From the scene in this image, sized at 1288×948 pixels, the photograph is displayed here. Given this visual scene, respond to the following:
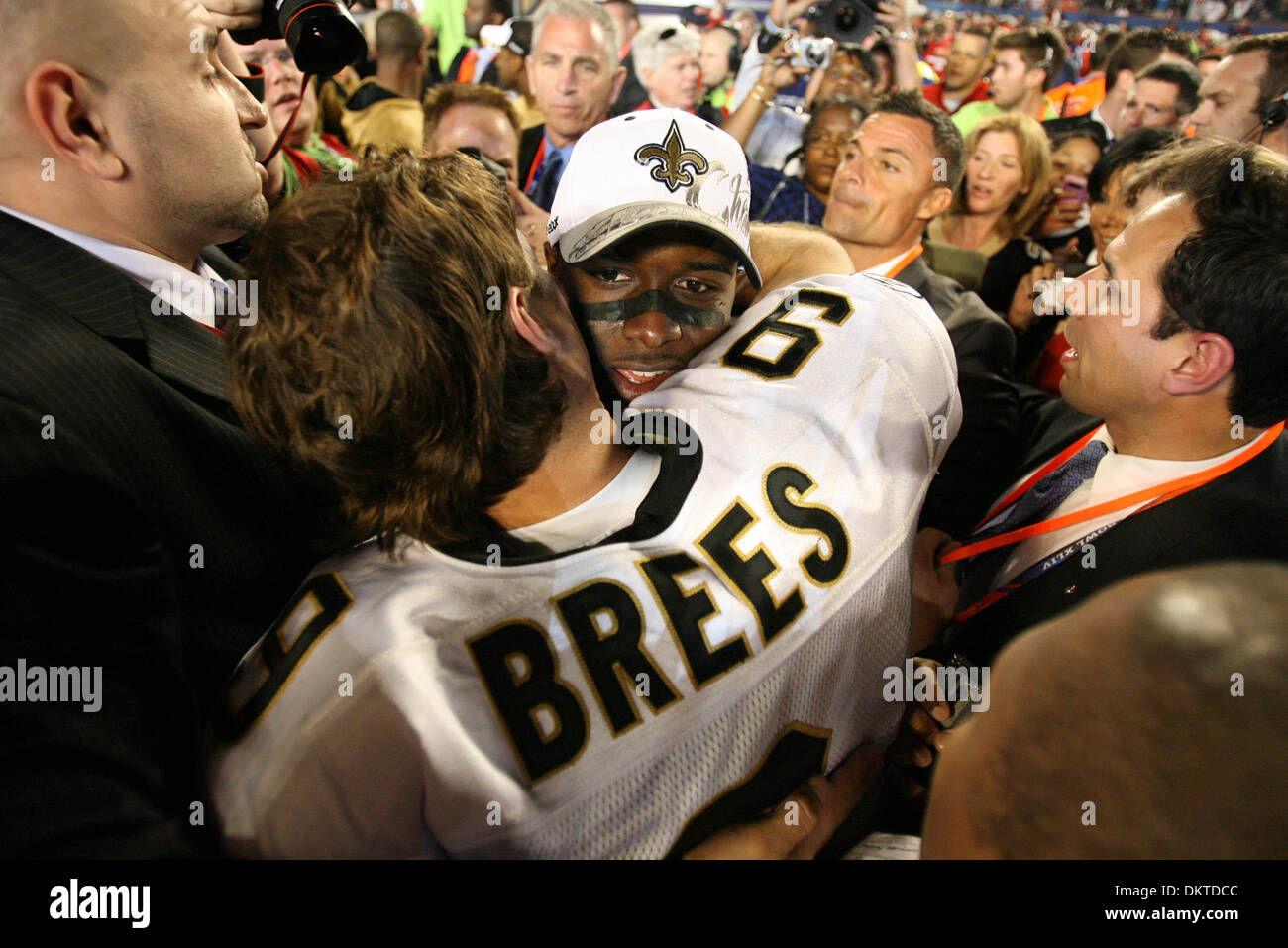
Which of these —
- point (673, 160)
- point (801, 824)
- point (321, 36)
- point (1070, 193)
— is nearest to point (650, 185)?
point (673, 160)

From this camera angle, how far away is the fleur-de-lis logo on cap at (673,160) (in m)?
1.17

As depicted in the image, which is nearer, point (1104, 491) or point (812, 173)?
point (1104, 491)

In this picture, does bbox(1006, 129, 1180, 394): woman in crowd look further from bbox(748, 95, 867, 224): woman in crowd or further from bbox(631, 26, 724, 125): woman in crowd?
bbox(631, 26, 724, 125): woman in crowd

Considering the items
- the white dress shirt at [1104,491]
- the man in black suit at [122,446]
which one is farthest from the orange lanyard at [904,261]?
the man in black suit at [122,446]

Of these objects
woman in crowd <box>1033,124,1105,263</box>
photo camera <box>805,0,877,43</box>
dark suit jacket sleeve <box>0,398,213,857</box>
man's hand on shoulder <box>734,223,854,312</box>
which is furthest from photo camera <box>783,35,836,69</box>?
dark suit jacket sleeve <box>0,398,213,857</box>

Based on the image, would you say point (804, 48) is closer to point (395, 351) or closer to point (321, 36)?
point (321, 36)

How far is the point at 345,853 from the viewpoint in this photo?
0.68m

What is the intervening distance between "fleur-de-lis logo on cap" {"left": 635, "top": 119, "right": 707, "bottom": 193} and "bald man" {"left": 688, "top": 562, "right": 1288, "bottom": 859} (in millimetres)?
866

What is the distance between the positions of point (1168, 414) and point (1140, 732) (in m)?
0.69

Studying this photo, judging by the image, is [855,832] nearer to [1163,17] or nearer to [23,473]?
[23,473]

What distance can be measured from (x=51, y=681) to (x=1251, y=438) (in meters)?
1.30

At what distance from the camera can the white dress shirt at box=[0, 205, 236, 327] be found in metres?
0.88

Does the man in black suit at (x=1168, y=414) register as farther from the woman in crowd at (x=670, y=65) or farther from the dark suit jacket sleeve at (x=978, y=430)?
the woman in crowd at (x=670, y=65)

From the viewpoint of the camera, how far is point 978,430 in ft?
4.76
